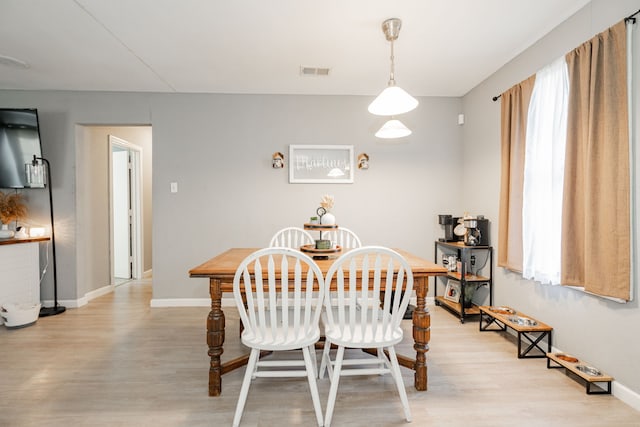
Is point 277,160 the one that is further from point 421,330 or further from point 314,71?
point 421,330

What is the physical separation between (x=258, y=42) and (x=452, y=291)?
3.17 meters

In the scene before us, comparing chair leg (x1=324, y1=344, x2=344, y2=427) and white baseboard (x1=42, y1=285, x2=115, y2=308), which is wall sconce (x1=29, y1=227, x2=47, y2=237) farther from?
chair leg (x1=324, y1=344, x2=344, y2=427)

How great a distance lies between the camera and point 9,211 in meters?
3.26

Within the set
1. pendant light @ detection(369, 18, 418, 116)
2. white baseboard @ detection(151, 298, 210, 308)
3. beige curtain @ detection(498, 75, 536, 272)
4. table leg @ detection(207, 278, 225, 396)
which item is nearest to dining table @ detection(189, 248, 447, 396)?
table leg @ detection(207, 278, 225, 396)

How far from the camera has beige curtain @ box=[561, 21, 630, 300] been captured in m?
1.79

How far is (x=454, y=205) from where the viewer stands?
3807 millimetres

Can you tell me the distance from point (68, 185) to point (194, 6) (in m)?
2.77

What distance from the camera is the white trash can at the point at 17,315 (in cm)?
292

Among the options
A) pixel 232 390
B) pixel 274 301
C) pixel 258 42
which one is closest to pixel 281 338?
pixel 274 301

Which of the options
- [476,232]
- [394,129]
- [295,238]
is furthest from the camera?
[476,232]

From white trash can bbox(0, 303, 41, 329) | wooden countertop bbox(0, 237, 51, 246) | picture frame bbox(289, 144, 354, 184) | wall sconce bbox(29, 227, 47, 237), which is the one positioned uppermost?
picture frame bbox(289, 144, 354, 184)

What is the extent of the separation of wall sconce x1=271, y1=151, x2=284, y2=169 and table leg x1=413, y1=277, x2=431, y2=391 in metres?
2.23

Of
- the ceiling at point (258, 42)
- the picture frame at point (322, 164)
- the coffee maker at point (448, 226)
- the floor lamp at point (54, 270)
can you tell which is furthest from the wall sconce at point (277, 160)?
the floor lamp at point (54, 270)

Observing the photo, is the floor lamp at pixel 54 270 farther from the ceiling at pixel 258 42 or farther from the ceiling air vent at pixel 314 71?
the ceiling air vent at pixel 314 71
